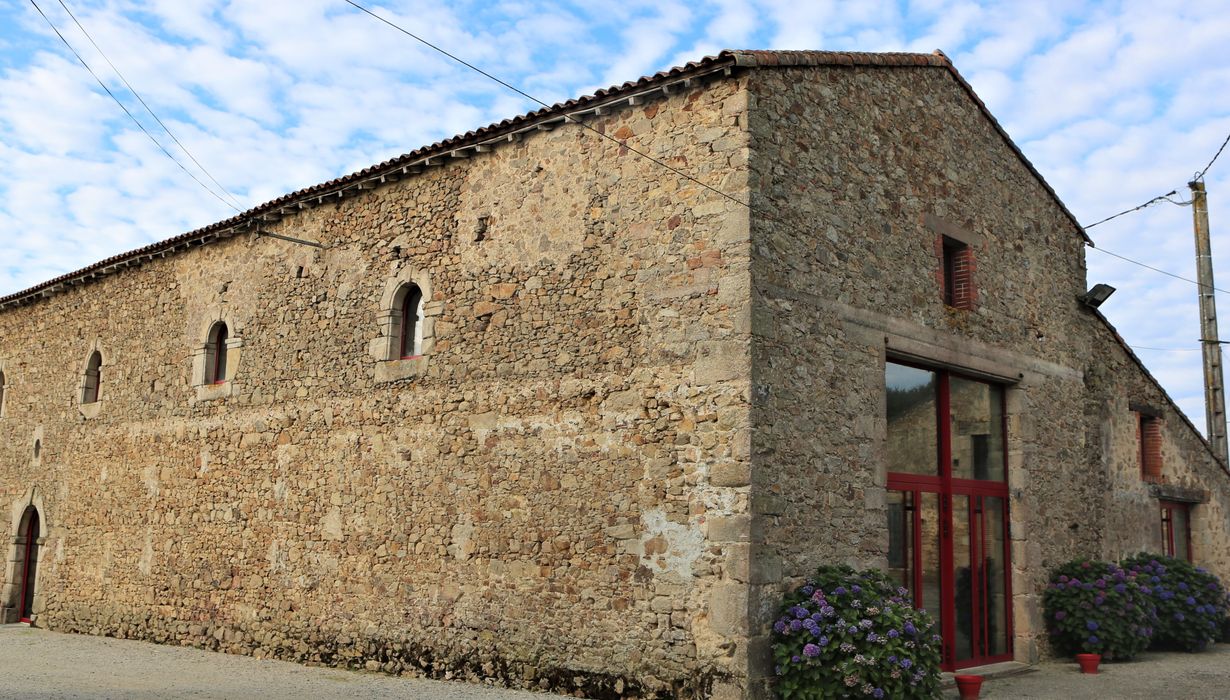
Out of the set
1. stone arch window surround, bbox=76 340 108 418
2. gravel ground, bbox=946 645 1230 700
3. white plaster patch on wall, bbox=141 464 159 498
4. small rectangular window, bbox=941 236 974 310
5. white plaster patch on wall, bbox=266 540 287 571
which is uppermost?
small rectangular window, bbox=941 236 974 310

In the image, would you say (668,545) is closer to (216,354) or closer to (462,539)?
(462,539)

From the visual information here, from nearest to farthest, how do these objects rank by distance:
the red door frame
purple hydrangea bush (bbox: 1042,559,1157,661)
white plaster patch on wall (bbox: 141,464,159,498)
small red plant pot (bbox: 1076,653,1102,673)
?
the red door frame < small red plant pot (bbox: 1076,653,1102,673) < purple hydrangea bush (bbox: 1042,559,1157,661) < white plaster patch on wall (bbox: 141,464,159,498)

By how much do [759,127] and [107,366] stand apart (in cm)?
1067

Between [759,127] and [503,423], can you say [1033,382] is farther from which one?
[503,423]

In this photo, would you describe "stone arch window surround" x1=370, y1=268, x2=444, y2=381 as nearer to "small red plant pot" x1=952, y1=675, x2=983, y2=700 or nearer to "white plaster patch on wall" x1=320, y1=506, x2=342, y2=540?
"white plaster patch on wall" x1=320, y1=506, x2=342, y2=540

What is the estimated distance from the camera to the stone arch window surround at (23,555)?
49.6 ft

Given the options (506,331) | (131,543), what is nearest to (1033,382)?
(506,331)

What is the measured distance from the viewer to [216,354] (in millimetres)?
13195

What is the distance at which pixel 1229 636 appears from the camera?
43.7 ft

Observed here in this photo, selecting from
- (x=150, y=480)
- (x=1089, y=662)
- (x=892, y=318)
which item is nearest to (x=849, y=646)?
(x=892, y=318)

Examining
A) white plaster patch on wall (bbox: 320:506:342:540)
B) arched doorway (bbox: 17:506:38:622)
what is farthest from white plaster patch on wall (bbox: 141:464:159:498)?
white plaster patch on wall (bbox: 320:506:342:540)

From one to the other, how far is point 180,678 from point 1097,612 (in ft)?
30.7

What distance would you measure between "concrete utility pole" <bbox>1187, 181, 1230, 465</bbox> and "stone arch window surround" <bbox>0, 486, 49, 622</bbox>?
17569 mm

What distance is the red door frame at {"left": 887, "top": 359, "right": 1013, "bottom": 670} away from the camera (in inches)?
383
